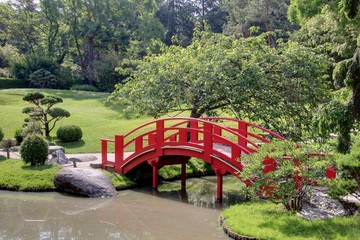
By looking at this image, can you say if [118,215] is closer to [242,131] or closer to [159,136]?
[159,136]

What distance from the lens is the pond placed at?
9281 mm

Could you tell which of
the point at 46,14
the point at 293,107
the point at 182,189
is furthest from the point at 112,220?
the point at 46,14

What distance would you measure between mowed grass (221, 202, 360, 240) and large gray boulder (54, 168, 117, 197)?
4.42 metres

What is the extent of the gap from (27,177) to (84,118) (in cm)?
1198

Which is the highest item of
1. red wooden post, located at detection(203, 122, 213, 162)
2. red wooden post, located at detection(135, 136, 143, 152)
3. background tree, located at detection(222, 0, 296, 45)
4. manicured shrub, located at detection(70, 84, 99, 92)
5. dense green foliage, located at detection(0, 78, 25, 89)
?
background tree, located at detection(222, 0, 296, 45)

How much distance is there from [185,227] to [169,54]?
7.87 metres

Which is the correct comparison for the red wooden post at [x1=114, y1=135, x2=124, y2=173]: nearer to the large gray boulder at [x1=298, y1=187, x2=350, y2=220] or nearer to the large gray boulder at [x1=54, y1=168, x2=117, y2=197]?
the large gray boulder at [x1=54, y1=168, x2=117, y2=197]

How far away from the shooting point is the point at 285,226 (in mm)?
8164

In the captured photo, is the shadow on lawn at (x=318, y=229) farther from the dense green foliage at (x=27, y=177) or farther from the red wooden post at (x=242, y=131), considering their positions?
the dense green foliage at (x=27, y=177)

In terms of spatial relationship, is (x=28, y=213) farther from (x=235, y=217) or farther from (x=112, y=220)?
(x=235, y=217)

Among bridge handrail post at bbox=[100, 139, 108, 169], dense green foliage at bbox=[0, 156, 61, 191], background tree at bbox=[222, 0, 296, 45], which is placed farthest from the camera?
background tree at bbox=[222, 0, 296, 45]

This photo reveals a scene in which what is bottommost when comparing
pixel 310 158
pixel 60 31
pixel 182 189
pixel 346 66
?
pixel 182 189

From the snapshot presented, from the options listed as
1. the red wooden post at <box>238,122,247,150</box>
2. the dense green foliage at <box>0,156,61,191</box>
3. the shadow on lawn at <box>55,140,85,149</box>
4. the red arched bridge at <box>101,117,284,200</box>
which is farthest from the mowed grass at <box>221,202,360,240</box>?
the shadow on lawn at <box>55,140,85,149</box>

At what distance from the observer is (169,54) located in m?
16.0
